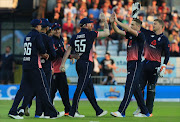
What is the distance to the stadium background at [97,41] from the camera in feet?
67.9

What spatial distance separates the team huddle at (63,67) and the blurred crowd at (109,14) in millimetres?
9752

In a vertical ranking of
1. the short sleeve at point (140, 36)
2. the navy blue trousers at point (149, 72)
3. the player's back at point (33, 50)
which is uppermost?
the short sleeve at point (140, 36)

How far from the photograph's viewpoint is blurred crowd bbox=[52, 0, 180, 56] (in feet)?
77.3

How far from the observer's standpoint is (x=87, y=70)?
11539 millimetres

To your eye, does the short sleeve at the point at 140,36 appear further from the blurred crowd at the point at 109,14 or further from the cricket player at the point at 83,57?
the blurred crowd at the point at 109,14

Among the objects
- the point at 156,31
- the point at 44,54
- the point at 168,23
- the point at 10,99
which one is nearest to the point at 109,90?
the point at 10,99

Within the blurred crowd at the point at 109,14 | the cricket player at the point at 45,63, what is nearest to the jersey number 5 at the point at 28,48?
the cricket player at the point at 45,63

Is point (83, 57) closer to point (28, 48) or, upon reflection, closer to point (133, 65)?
point (133, 65)

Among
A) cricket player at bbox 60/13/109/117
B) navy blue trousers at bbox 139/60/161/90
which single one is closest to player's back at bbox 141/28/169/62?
navy blue trousers at bbox 139/60/161/90

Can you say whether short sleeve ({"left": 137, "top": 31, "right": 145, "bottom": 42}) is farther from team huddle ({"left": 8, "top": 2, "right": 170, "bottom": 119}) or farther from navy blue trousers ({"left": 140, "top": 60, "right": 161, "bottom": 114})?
navy blue trousers ({"left": 140, "top": 60, "right": 161, "bottom": 114})

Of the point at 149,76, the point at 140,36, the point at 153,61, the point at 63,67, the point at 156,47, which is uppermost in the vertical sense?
the point at 140,36

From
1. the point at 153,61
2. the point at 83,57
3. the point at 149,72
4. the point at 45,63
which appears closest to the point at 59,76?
the point at 45,63

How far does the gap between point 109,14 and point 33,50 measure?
44.5ft

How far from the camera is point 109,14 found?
79.8 feet
